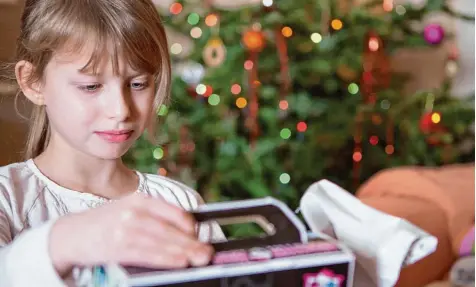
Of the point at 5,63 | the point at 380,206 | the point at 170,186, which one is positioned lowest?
the point at 380,206

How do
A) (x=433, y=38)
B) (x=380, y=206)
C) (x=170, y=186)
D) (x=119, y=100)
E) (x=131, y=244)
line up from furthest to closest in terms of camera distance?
(x=433, y=38), (x=380, y=206), (x=170, y=186), (x=119, y=100), (x=131, y=244)

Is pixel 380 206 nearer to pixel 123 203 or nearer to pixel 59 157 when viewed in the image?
pixel 59 157

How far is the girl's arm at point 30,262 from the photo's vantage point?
0.29 metres

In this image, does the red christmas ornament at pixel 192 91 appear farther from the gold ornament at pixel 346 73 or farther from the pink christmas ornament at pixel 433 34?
the pink christmas ornament at pixel 433 34

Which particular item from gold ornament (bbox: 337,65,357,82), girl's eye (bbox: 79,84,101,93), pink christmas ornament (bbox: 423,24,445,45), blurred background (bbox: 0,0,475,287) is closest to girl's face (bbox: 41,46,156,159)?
girl's eye (bbox: 79,84,101,93)

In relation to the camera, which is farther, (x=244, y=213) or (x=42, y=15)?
(x=42, y=15)

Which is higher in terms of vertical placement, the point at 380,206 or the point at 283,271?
the point at 283,271

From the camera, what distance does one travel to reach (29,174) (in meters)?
0.45

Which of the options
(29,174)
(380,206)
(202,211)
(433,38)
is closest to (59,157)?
(29,174)

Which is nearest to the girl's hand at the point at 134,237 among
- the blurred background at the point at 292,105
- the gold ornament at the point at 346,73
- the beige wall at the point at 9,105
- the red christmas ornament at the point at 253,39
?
the beige wall at the point at 9,105

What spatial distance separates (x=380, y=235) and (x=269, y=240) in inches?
3.1

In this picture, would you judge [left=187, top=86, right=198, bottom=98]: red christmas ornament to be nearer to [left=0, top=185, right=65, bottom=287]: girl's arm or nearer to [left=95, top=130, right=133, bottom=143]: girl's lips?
[left=95, top=130, right=133, bottom=143]: girl's lips

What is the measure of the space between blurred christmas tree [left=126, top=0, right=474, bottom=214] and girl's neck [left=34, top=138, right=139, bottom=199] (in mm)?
709

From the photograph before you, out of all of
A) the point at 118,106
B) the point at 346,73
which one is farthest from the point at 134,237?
the point at 346,73
